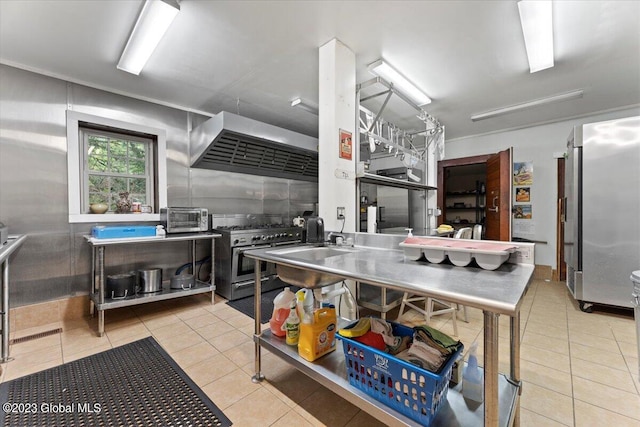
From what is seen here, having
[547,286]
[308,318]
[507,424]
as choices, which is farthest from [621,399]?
[547,286]

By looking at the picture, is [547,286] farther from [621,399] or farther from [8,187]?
[8,187]

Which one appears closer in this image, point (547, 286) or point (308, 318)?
point (308, 318)

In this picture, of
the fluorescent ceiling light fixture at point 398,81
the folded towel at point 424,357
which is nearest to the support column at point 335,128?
the fluorescent ceiling light fixture at point 398,81

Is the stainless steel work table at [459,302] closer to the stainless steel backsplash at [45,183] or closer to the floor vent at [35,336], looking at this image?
the floor vent at [35,336]

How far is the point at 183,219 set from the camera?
344cm

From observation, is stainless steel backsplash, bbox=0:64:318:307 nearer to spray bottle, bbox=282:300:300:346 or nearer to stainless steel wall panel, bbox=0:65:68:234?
stainless steel wall panel, bbox=0:65:68:234

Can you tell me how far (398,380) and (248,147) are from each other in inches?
137

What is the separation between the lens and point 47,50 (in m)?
2.44

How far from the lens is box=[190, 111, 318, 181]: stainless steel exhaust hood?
3.41m

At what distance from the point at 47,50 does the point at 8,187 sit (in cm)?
142

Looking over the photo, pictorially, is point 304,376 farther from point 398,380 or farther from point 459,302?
point 459,302

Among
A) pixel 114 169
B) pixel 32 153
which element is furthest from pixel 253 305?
pixel 32 153

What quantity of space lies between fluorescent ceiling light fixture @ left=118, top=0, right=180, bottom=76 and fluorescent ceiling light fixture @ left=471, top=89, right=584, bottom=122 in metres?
4.21

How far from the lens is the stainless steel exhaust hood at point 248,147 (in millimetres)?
3412
